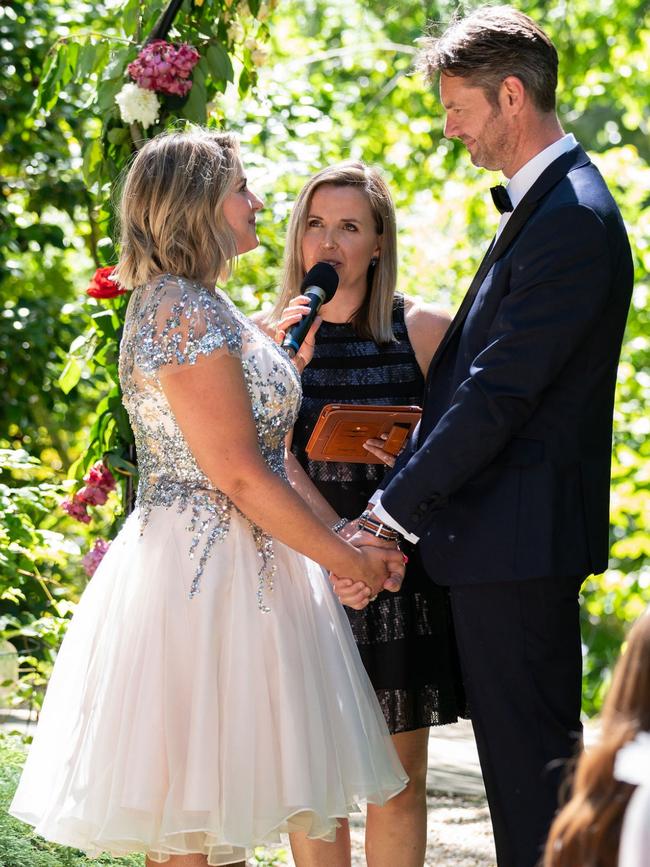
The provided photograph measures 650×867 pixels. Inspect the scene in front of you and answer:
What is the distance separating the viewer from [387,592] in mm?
3490

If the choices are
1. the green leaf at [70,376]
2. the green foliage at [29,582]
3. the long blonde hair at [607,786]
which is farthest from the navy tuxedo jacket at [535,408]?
the green foliage at [29,582]

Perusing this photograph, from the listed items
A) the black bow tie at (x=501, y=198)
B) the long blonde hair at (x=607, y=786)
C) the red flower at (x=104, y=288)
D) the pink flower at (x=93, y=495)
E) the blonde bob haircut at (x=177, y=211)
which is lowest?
the long blonde hair at (x=607, y=786)

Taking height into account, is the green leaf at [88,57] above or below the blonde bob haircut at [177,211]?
above

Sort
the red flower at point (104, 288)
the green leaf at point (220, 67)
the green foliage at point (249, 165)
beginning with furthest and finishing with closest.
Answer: the green foliage at point (249, 165) → the green leaf at point (220, 67) → the red flower at point (104, 288)

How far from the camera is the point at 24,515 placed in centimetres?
458

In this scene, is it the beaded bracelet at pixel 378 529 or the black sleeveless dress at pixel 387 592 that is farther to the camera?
the black sleeveless dress at pixel 387 592

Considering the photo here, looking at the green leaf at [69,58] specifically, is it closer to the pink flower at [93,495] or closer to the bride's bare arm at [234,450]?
the pink flower at [93,495]

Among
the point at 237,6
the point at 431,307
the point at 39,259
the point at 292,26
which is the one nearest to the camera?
the point at 431,307

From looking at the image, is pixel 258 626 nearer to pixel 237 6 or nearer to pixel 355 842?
pixel 355 842

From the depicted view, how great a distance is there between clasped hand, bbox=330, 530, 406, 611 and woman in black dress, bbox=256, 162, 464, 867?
147 millimetres

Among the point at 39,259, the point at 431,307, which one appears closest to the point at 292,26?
the point at 39,259

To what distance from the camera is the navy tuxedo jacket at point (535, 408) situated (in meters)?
2.88

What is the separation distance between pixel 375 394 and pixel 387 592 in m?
0.56

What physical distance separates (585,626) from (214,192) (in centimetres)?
1072
